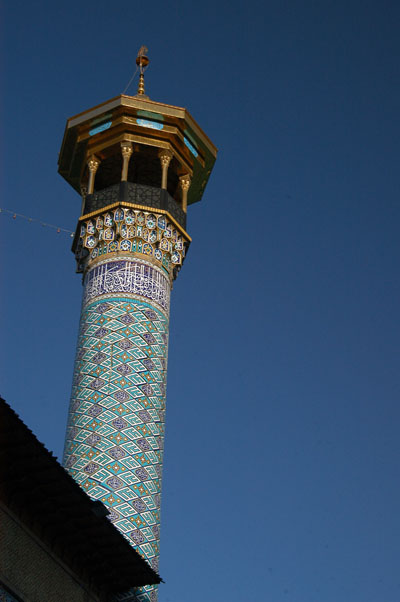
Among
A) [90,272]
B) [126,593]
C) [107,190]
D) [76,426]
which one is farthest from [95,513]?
[107,190]

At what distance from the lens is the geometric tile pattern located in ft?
36.1

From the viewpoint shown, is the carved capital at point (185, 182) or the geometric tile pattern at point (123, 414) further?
the carved capital at point (185, 182)

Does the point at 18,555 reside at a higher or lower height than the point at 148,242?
lower

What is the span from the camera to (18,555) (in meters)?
8.41

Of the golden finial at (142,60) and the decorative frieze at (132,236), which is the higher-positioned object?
the golden finial at (142,60)

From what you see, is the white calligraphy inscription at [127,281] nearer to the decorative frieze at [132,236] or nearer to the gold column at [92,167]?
the decorative frieze at [132,236]

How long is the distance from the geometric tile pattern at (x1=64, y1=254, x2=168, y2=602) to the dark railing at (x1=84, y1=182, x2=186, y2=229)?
136 cm

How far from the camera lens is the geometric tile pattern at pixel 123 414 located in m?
11.0

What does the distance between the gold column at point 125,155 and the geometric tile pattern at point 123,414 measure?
165 cm

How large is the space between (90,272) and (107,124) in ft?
6.55

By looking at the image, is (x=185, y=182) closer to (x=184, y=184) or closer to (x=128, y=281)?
(x=184, y=184)

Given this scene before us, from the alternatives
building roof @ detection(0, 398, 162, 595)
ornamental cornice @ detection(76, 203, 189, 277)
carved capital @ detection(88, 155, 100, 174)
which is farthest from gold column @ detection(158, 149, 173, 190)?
building roof @ detection(0, 398, 162, 595)

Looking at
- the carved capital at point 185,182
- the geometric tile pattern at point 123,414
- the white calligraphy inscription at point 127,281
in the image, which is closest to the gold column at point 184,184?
the carved capital at point 185,182

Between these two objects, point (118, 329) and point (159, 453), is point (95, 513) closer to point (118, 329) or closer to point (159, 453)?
point (159, 453)
